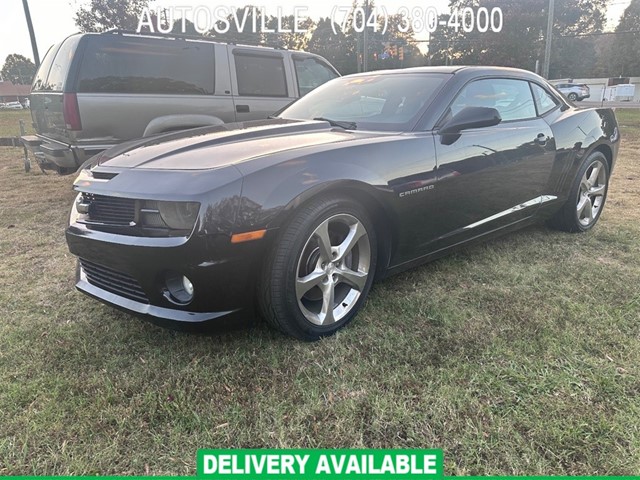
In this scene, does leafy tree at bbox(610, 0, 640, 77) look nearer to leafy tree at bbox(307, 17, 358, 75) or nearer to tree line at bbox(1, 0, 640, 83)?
tree line at bbox(1, 0, 640, 83)

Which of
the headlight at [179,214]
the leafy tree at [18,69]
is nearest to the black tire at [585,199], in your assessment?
the headlight at [179,214]

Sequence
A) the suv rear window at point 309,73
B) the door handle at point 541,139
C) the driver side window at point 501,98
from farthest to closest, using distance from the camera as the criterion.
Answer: the suv rear window at point 309,73, the door handle at point 541,139, the driver side window at point 501,98

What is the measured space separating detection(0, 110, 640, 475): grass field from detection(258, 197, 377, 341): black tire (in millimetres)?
139

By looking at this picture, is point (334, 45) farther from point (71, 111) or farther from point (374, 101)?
point (374, 101)

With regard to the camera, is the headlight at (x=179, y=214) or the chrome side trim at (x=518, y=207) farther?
the chrome side trim at (x=518, y=207)

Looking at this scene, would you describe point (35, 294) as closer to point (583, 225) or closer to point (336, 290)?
point (336, 290)

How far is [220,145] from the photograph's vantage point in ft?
8.04

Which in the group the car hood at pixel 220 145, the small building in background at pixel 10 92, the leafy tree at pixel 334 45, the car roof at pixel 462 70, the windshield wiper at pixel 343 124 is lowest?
the car hood at pixel 220 145

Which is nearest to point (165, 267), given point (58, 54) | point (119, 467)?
point (119, 467)

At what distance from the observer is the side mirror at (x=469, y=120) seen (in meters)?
2.78

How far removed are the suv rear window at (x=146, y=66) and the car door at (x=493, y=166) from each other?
3657mm

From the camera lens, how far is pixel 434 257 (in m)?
2.99

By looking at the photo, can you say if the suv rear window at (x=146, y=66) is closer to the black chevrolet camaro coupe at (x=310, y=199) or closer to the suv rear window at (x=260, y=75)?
the suv rear window at (x=260, y=75)

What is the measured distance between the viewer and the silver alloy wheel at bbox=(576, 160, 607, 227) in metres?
4.13
